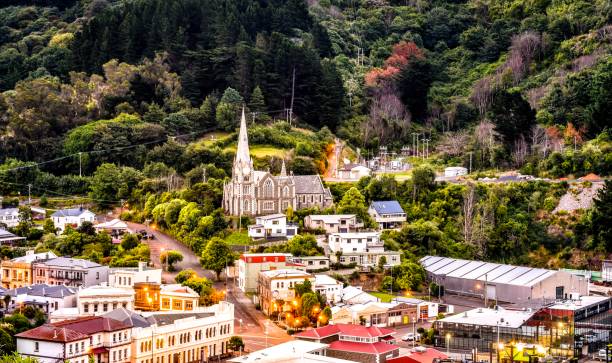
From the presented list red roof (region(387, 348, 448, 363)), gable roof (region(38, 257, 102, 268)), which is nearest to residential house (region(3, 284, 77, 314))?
gable roof (region(38, 257, 102, 268))

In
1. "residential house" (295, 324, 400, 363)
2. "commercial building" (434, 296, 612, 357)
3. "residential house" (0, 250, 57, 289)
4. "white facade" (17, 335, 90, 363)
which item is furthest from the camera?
"residential house" (0, 250, 57, 289)

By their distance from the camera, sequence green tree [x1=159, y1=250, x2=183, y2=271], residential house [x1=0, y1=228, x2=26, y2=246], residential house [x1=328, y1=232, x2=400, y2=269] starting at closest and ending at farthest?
green tree [x1=159, y1=250, x2=183, y2=271] → residential house [x1=328, y1=232, x2=400, y2=269] → residential house [x1=0, y1=228, x2=26, y2=246]

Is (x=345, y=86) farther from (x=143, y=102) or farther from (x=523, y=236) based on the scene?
(x=523, y=236)

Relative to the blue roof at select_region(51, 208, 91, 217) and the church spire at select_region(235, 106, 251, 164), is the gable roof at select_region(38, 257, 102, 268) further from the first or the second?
the church spire at select_region(235, 106, 251, 164)

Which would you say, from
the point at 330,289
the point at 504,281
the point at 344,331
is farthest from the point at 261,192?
the point at 344,331

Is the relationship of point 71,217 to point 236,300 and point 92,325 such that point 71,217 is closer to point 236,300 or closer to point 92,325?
point 236,300

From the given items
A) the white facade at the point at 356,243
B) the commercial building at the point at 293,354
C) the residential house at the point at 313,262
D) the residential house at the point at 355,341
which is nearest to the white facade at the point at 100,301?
the commercial building at the point at 293,354

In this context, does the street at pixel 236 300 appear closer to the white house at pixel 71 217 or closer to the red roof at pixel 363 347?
the white house at pixel 71 217

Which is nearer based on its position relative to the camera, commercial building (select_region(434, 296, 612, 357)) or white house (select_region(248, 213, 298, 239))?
commercial building (select_region(434, 296, 612, 357))
